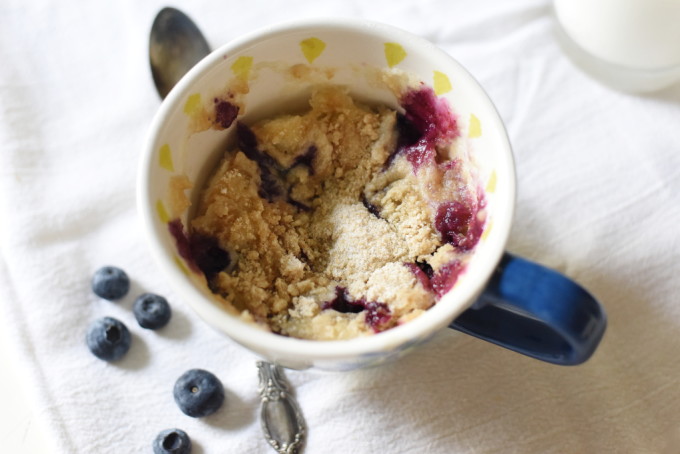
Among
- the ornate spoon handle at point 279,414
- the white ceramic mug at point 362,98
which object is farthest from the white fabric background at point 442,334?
the white ceramic mug at point 362,98

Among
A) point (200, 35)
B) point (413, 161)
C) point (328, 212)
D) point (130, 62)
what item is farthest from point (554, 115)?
point (130, 62)

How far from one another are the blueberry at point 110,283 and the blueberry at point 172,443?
0.77ft

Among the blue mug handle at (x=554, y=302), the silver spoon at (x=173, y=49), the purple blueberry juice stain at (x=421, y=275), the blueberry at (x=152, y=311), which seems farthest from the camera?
the silver spoon at (x=173, y=49)

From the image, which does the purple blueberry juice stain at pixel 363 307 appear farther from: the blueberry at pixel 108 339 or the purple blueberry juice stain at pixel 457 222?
the blueberry at pixel 108 339

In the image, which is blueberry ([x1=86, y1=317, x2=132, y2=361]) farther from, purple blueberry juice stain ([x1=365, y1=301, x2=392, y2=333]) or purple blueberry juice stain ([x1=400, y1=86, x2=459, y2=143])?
purple blueberry juice stain ([x1=400, y1=86, x2=459, y2=143])

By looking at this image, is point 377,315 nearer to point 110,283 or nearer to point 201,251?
point 201,251

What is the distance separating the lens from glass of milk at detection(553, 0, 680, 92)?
111 centimetres

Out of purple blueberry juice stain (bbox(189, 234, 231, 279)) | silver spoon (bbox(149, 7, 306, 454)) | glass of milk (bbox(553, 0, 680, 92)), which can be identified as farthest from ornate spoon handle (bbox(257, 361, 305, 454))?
glass of milk (bbox(553, 0, 680, 92))

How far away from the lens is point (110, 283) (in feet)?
3.57

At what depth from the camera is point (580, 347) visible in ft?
2.53

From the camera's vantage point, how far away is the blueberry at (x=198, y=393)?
1.01 m

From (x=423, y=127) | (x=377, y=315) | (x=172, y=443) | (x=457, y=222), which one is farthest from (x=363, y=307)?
(x=172, y=443)

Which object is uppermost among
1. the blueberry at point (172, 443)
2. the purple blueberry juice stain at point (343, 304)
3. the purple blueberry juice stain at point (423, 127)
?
the purple blueberry juice stain at point (423, 127)

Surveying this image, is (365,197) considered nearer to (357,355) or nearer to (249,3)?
(357,355)
